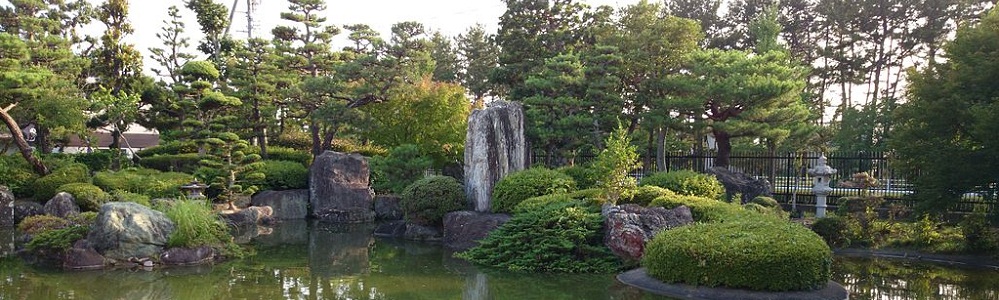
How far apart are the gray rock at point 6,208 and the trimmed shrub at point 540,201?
469 inches

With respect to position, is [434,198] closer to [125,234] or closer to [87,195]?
[125,234]

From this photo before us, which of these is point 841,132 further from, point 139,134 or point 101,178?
point 139,134

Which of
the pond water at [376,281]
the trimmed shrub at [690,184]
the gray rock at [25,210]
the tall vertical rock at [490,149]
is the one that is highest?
the tall vertical rock at [490,149]

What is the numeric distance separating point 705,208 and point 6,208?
15180mm

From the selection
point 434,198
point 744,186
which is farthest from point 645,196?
point 744,186

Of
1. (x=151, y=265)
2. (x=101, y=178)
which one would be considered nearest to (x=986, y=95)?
(x=151, y=265)

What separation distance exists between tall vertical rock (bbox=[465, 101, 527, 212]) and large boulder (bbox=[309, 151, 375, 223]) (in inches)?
207

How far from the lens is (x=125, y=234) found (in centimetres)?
1126

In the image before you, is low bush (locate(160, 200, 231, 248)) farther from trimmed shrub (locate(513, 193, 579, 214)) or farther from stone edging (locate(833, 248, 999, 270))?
stone edging (locate(833, 248, 999, 270))

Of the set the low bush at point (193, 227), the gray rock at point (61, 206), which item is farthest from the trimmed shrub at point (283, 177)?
the low bush at point (193, 227)

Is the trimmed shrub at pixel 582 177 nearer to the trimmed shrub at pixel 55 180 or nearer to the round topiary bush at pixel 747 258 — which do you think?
the round topiary bush at pixel 747 258

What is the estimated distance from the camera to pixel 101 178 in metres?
18.4

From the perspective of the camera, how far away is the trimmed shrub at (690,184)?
1357 cm

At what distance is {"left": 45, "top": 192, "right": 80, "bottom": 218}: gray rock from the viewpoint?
53.1ft
